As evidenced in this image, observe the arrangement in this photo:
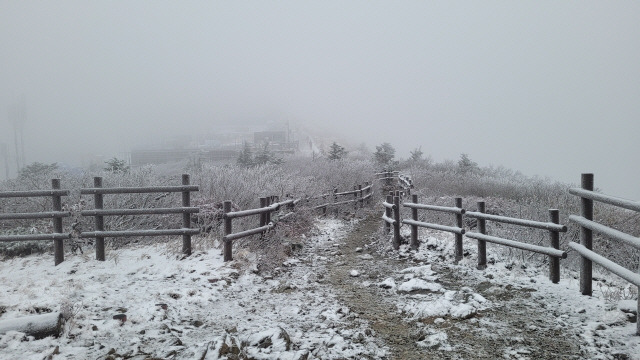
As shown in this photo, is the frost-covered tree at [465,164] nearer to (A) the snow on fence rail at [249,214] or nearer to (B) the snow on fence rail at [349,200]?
(B) the snow on fence rail at [349,200]

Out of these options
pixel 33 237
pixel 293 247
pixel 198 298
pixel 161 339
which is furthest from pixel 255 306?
pixel 33 237

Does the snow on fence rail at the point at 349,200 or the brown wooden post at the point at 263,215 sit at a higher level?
the brown wooden post at the point at 263,215

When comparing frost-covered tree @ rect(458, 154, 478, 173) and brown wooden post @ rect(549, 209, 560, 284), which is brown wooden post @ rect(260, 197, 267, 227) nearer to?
brown wooden post @ rect(549, 209, 560, 284)

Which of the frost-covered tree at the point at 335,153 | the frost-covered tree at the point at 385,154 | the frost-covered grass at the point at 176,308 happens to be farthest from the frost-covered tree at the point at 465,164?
the frost-covered grass at the point at 176,308

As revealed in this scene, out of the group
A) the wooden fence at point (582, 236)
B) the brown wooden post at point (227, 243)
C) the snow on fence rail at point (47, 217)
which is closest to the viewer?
the wooden fence at point (582, 236)

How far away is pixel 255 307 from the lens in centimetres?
591

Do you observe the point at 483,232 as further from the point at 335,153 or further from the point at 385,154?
the point at 385,154

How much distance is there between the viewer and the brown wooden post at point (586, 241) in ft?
17.8

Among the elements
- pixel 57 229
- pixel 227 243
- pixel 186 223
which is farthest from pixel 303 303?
pixel 57 229

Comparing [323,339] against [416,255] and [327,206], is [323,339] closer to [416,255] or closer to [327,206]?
[416,255]

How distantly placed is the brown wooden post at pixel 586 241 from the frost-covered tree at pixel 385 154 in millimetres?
34288

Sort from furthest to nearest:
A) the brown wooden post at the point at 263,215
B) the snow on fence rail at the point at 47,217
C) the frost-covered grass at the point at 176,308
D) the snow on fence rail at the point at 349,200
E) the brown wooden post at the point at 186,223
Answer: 1. the snow on fence rail at the point at 349,200
2. the brown wooden post at the point at 263,215
3. the brown wooden post at the point at 186,223
4. the snow on fence rail at the point at 47,217
5. the frost-covered grass at the point at 176,308

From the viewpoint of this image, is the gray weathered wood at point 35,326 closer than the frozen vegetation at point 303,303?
No

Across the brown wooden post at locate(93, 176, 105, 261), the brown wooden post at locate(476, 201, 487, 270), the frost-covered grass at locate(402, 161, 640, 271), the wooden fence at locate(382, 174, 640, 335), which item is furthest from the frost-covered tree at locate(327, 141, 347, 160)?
the brown wooden post at locate(93, 176, 105, 261)
